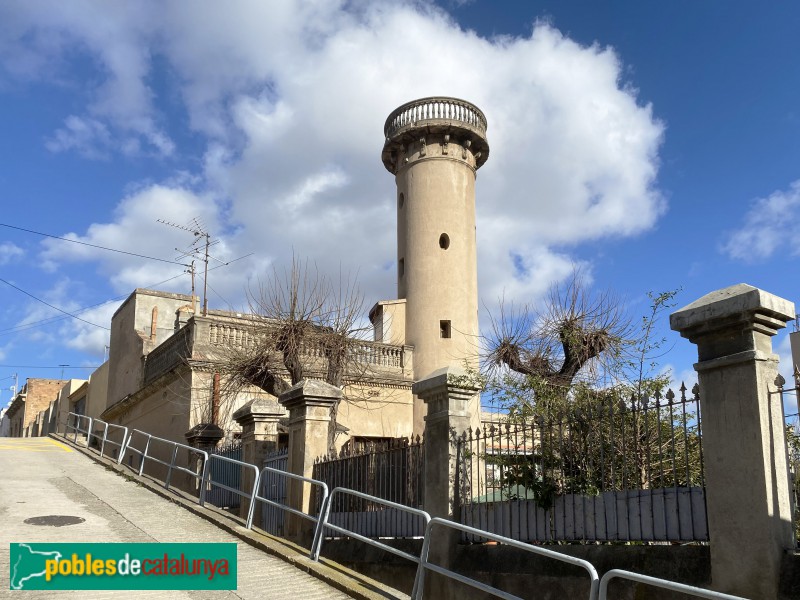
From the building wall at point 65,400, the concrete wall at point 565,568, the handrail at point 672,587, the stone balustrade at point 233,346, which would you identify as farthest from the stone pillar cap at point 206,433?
the building wall at point 65,400

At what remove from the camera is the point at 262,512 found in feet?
44.9

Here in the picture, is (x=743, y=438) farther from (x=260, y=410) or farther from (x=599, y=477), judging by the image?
(x=260, y=410)

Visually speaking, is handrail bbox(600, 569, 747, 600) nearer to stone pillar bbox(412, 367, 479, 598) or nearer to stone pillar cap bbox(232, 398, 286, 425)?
stone pillar bbox(412, 367, 479, 598)

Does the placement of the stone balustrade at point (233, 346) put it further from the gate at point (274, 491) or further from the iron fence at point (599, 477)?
the iron fence at point (599, 477)

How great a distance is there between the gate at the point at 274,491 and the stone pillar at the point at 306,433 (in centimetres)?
57

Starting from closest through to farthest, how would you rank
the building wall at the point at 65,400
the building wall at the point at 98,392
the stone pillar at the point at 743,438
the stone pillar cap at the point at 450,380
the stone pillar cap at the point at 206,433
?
the stone pillar at the point at 743,438
the stone pillar cap at the point at 450,380
the stone pillar cap at the point at 206,433
the building wall at the point at 98,392
the building wall at the point at 65,400

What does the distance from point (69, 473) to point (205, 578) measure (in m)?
9.10

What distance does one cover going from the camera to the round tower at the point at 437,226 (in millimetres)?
Answer: 23531

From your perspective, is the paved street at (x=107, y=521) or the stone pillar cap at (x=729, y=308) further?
the paved street at (x=107, y=521)

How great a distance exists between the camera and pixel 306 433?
12.2 m

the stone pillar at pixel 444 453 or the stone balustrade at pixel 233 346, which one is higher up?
the stone balustrade at pixel 233 346

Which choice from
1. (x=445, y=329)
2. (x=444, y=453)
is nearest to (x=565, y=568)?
(x=444, y=453)

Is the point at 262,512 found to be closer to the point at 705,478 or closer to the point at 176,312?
the point at 705,478

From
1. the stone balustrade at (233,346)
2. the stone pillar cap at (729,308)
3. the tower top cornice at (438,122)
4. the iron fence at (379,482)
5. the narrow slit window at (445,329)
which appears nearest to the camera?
the stone pillar cap at (729,308)
